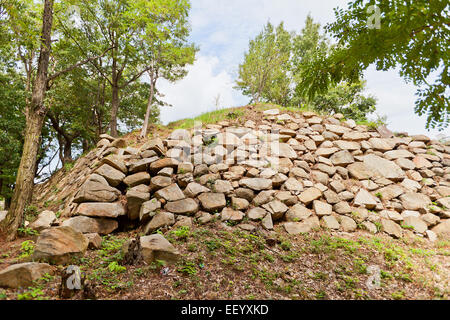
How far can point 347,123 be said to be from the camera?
8.22 metres

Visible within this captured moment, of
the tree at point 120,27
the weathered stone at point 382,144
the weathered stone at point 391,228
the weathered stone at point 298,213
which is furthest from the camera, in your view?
the tree at point 120,27

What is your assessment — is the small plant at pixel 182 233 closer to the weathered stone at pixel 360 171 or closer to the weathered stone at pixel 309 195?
the weathered stone at pixel 309 195

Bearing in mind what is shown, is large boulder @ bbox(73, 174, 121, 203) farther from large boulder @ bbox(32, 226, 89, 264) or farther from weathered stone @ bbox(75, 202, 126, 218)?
large boulder @ bbox(32, 226, 89, 264)

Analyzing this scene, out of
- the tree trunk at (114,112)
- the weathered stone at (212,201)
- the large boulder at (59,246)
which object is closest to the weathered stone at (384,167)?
the weathered stone at (212,201)

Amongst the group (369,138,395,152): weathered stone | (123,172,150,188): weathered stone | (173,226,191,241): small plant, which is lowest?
(173,226,191,241): small plant

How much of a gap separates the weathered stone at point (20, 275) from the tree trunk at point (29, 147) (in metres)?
3.06

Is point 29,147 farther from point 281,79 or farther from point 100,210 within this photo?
point 281,79

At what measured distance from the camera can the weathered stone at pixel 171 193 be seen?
16.6 feet

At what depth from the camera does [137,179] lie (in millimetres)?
5500

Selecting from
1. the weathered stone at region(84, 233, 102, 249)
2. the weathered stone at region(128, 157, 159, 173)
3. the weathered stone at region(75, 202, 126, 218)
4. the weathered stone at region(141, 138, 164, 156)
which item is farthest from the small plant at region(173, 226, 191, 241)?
the weathered stone at region(141, 138, 164, 156)

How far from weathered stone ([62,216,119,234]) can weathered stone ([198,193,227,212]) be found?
7.34ft

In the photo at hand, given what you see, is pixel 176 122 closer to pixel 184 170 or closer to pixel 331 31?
pixel 184 170

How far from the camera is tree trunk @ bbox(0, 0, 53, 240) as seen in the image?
4680 mm
